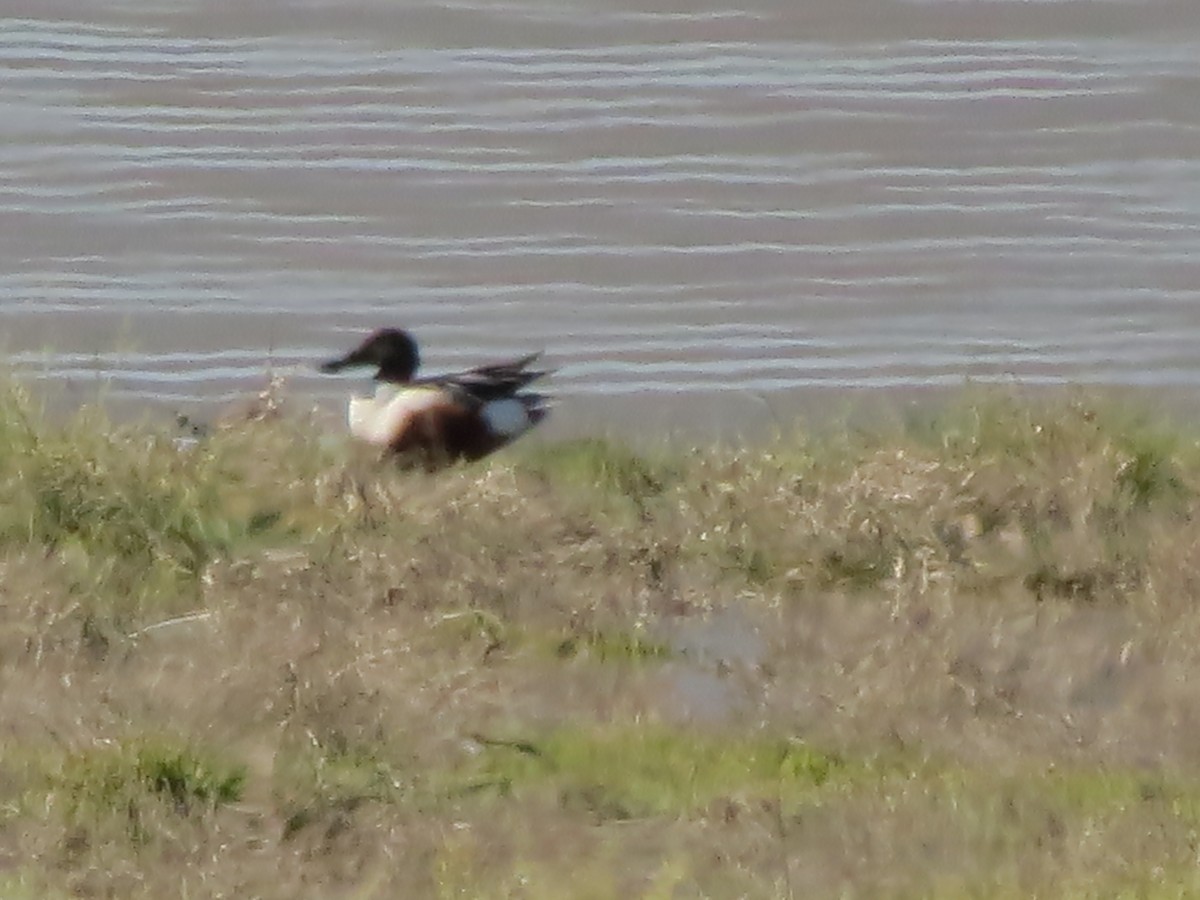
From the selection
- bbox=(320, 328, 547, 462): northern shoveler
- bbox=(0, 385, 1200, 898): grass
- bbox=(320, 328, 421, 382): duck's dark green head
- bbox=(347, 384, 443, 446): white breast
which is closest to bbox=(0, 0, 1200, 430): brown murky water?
bbox=(320, 328, 421, 382): duck's dark green head

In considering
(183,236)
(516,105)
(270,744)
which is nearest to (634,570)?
(270,744)

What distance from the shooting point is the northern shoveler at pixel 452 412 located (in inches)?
317

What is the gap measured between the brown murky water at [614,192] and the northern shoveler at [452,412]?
15.6 inches

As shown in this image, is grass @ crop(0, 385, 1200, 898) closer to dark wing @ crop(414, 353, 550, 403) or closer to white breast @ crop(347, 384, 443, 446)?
white breast @ crop(347, 384, 443, 446)

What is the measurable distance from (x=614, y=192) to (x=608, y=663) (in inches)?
223

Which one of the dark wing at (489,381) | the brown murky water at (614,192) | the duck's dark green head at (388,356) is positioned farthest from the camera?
the brown murky water at (614,192)

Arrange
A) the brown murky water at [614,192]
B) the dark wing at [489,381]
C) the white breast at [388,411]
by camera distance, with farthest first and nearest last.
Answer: the brown murky water at [614,192]
the dark wing at [489,381]
the white breast at [388,411]

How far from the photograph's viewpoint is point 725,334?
10.0 metres

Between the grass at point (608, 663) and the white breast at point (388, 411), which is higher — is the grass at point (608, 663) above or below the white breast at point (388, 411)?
above

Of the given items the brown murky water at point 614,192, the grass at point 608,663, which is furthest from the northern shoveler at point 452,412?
the brown murky water at point 614,192

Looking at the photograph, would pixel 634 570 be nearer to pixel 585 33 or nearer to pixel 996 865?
pixel 996 865

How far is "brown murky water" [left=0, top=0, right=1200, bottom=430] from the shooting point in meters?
9.81

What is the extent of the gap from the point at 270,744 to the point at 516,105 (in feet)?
25.4

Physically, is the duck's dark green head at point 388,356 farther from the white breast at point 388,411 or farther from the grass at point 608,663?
the grass at point 608,663
